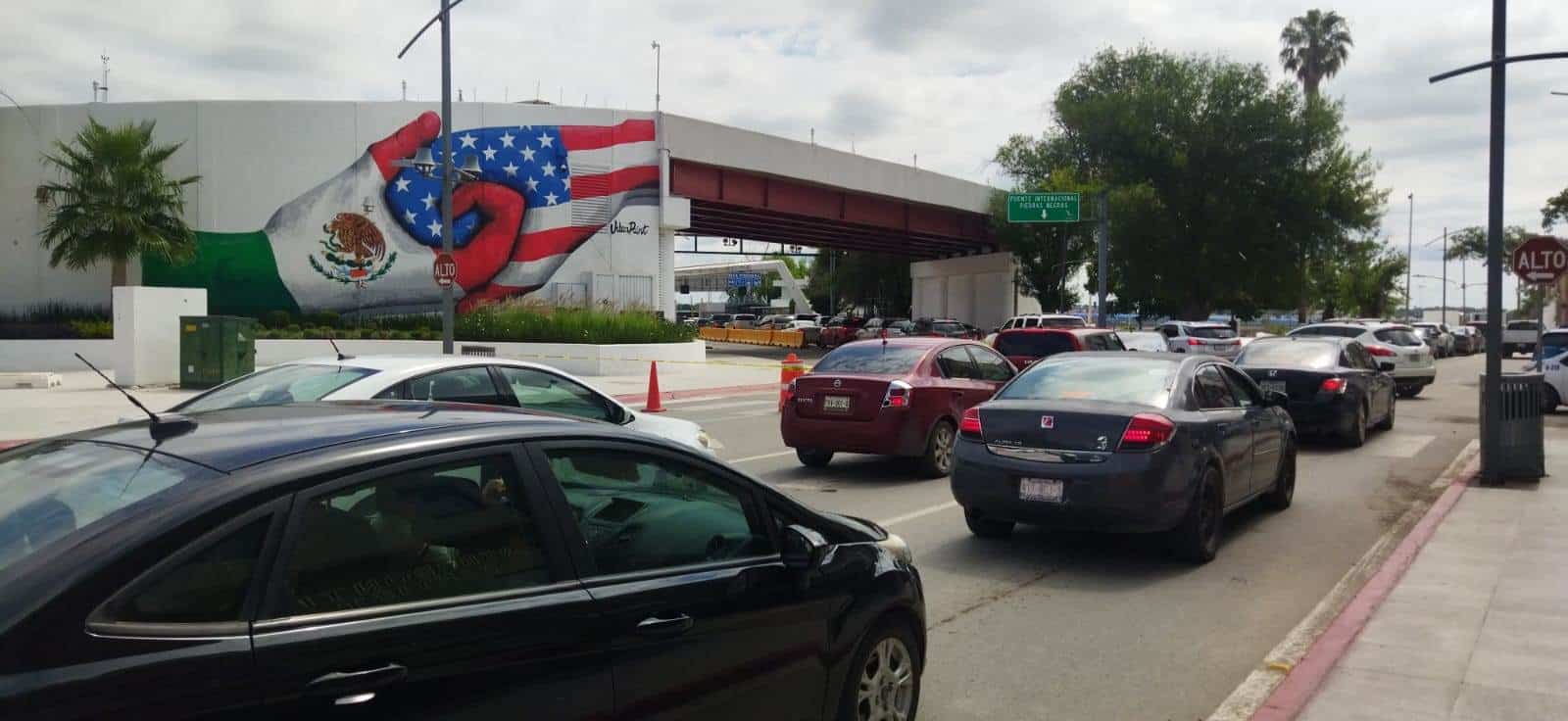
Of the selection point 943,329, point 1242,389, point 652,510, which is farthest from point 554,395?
point 943,329

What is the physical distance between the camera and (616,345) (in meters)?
31.6

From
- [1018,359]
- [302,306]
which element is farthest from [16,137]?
[1018,359]

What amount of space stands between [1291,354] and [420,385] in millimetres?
12283

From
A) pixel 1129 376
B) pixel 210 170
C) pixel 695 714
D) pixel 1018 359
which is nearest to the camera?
pixel 695 714

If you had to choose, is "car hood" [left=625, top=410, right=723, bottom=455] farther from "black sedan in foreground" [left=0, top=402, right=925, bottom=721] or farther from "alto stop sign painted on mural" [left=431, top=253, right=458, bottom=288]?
"alto stop sign painted on mural" [left=431, top=253, right=458, bottom=288]

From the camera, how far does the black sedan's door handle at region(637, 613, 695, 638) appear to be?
11.2 ft

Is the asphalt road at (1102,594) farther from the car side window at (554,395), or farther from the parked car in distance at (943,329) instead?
the parked car in distance at (943,329)

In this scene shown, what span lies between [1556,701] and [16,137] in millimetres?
40557

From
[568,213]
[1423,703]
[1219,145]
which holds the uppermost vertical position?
[1219,145]

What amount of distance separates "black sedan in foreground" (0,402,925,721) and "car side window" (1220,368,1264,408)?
20.5ft

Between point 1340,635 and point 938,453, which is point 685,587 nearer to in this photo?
A: point 1340,635

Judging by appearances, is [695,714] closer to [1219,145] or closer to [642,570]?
[642,570]

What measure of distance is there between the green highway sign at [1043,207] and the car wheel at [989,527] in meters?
34.8

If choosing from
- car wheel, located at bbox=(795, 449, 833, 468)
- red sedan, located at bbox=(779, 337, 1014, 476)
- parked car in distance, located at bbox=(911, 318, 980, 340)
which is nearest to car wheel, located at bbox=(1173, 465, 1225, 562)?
red sedan, located at bbox=(779, 337, 1014, 476)
